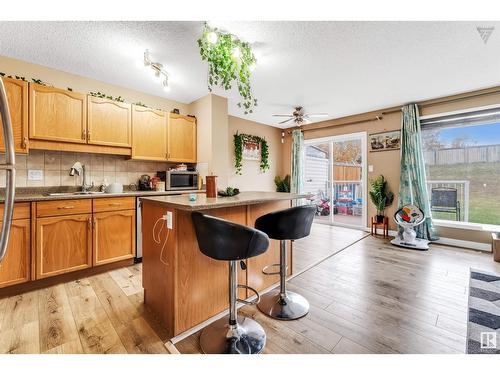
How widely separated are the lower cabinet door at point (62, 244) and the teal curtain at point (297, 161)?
441 centimetres

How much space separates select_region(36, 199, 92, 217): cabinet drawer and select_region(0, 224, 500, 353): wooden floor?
78 centimetres

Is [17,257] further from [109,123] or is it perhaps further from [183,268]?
[183,268]

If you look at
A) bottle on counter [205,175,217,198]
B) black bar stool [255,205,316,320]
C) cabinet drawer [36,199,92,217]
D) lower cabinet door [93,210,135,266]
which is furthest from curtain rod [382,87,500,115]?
cabinet drawer [36,199,92,217]

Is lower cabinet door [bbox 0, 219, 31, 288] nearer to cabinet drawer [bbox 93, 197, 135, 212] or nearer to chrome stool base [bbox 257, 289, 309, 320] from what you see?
cabinet drawer [bbox 93, 197, 135, 212]

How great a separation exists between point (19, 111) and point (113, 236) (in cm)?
166

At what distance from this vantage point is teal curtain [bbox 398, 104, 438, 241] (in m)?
3.83

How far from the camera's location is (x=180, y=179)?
3506mm

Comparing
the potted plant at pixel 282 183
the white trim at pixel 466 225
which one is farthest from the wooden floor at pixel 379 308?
the potted plant at pixel 282 183

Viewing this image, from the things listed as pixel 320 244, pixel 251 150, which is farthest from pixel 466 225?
pixel 251 150

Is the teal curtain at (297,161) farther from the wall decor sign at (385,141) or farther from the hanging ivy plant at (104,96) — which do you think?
the hanging ivy plant at (104,96)

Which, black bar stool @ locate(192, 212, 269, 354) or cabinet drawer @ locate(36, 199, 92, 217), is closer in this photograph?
black bar stool @ locate(192, 212, 269, 354)

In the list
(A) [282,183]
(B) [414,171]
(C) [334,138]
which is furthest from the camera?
(A) [282,183]

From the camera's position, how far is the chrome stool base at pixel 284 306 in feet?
5.84
